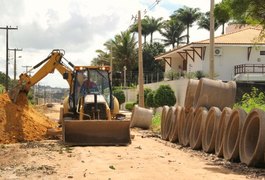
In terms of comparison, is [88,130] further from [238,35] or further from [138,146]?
[238,35]

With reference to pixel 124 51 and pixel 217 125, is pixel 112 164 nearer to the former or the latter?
pixel 217 125

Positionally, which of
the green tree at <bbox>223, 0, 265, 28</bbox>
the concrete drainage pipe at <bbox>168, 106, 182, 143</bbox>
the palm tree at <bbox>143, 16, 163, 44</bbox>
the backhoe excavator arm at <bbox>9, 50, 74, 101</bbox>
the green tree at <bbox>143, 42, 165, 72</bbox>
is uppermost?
the palm tree at <bbox>143, 16, 163, 44</bbox>

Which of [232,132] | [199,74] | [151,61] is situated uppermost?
[151,61]

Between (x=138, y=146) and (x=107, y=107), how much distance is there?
2035 millimetres

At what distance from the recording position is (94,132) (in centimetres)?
1823

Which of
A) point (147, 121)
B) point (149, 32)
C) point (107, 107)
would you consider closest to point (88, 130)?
point (107, 107)

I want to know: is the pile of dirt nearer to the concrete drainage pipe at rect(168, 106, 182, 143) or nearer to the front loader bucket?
the front loader bucket

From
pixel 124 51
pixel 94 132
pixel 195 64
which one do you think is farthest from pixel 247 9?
pixel 124 51

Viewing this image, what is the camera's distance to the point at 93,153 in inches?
626

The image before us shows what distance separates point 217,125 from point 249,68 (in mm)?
27558

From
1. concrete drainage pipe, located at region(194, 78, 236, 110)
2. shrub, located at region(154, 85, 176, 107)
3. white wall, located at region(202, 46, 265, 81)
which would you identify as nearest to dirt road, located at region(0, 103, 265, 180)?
concrete drainage pipe, located at region(194, 78, 236, 110)

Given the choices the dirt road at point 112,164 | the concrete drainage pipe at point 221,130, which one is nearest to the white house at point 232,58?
the dirt road at point 112,164

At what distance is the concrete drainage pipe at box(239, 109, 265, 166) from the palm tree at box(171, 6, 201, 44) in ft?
242

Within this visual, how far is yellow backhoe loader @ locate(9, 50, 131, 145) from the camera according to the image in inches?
719
